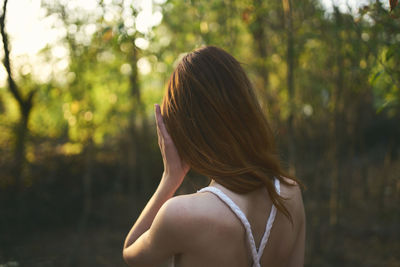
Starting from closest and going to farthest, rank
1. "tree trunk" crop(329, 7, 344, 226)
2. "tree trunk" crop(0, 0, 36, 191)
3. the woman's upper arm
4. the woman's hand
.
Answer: the woman's upper arm, the woman's hand, "tree trunk" crop(0, 0, 36, 191), "tree trunk" crop(329, 7, 344, 226)

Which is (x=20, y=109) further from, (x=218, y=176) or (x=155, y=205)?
(x=218, y=176)

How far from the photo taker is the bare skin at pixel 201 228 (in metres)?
1.21

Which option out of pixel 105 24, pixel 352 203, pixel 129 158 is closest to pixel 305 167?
pixel 352 203

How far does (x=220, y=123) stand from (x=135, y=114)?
16.4 feet

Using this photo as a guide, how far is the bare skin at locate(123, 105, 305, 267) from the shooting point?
1214mm

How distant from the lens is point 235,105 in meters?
1.32

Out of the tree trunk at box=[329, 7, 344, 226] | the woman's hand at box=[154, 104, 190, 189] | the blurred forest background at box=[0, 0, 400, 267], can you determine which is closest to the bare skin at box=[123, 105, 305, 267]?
the woman's hand at box=[154, 104, 190, 189]

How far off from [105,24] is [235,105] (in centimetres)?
295

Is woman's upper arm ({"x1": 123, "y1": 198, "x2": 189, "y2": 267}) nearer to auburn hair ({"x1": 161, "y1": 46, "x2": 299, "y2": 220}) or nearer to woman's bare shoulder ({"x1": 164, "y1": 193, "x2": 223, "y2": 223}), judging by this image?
woman's bare shoulder ({"x1": 164, "y1": 193, "x2": 223, "y2": 223})

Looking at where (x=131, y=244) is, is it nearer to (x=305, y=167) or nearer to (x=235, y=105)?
(x=235, y=105)

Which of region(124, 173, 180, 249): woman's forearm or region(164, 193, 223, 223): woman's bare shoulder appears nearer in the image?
region(164, 193, 223, 223): woman's bare shoulder

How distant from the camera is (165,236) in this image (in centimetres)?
123

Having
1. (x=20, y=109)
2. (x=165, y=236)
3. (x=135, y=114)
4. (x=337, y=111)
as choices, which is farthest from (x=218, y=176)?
(x=135, y=114)

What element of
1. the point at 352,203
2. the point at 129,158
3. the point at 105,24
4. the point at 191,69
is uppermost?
the point at 105,24
